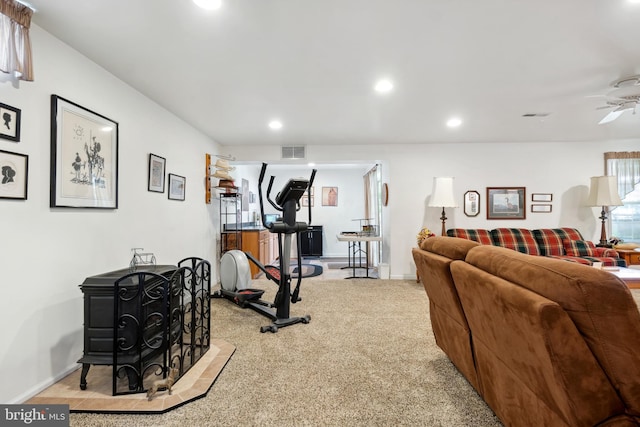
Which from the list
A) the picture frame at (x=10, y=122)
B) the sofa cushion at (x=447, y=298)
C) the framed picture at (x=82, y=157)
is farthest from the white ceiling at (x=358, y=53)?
the sofa cushion at (x=447, y=298)

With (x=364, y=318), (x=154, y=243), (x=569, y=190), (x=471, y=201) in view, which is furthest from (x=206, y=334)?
(x=569, y=190)

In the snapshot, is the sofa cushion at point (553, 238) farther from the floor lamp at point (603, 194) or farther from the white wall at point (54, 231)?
the white wall at point (54, 231)

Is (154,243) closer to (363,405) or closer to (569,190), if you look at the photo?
(363,405)

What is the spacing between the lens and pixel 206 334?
2.46m

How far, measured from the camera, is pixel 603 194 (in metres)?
4.43

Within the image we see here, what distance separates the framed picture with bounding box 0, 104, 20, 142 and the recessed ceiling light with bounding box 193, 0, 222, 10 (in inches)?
50.6

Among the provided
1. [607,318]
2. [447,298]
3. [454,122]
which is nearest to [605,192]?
[454,122]

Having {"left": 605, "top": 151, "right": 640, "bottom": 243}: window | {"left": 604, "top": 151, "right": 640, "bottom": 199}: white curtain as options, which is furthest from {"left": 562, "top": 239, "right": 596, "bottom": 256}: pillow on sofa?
{"left": 604, "top": 151, "right": 640, "bottom": 199}: white curtain

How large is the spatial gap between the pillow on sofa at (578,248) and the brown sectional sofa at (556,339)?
3910 mm

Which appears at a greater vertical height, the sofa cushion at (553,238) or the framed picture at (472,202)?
the framed picture at (472,202)

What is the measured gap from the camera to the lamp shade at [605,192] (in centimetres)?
438

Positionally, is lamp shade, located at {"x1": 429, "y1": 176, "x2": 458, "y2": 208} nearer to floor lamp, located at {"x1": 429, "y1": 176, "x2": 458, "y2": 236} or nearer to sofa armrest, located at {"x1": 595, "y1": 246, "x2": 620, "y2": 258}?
floor lamp, located at {"x1": 429, "y1": 176, "x2": 458, "y2": 236}

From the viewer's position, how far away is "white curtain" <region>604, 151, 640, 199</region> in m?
4.71

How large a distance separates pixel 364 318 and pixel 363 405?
1.49 meters
